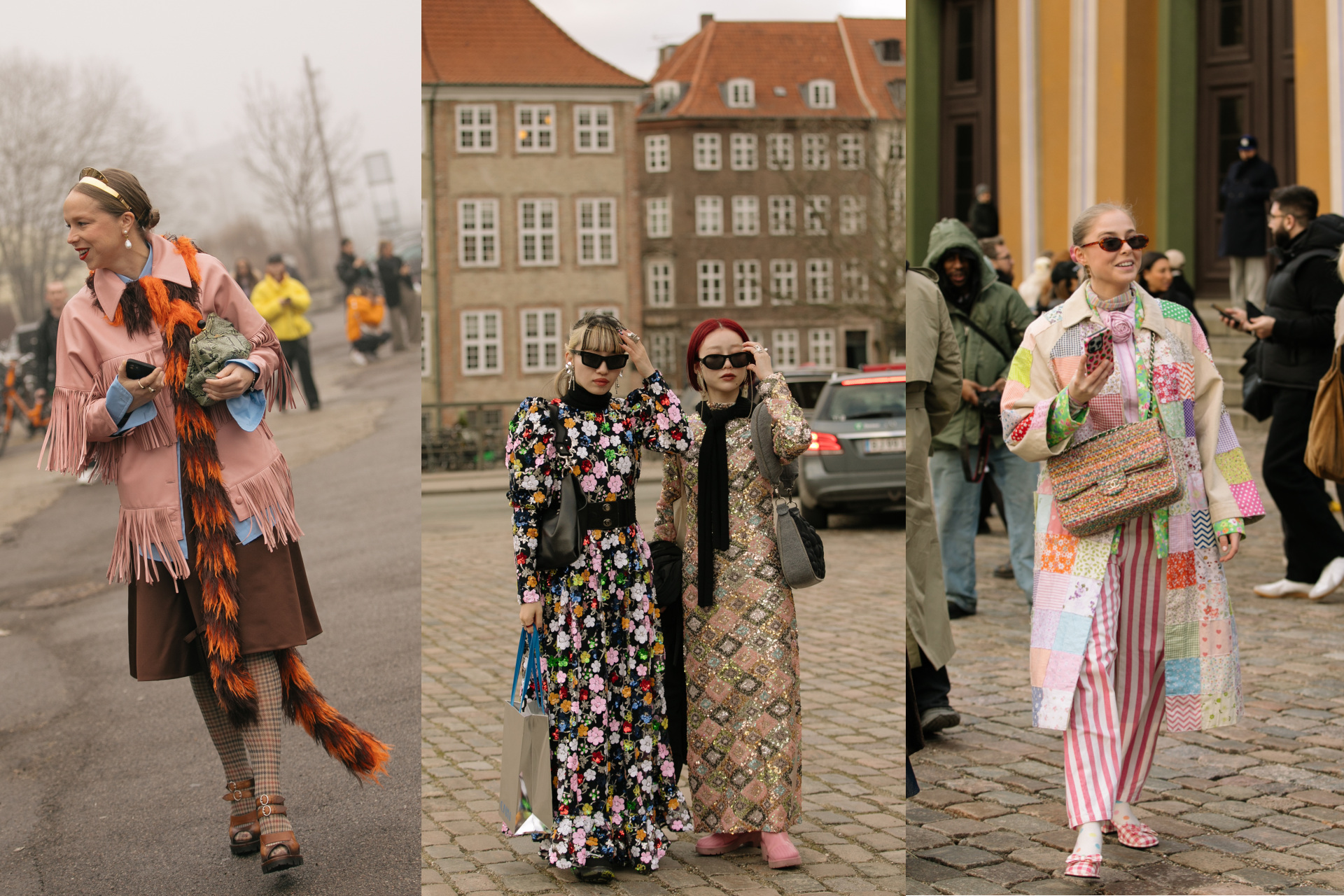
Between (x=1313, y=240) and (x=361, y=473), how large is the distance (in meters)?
5.44

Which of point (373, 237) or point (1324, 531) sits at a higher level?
point (373, 237)

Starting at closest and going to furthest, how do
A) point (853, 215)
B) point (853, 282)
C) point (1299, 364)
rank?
point (1299, 364) → point (853, 215) → point (853, 282)

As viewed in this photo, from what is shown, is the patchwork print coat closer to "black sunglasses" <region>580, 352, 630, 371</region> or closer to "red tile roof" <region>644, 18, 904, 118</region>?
"black sunglasses" <region>580, 352, 630, 371</region>

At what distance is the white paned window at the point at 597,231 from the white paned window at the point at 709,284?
650cm

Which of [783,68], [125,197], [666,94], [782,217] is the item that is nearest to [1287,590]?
[125,197]

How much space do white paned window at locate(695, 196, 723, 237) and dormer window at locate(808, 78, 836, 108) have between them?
19.8 ft

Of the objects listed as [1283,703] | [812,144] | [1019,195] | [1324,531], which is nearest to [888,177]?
[1019,195]

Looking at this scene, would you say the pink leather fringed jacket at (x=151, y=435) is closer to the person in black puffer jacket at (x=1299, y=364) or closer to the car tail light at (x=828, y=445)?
the person in black puffer jacket at (x=1299, y=364)

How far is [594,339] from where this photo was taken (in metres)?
4.74

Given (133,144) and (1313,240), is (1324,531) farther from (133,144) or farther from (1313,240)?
(133,144)

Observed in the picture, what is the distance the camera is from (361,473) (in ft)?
20.7

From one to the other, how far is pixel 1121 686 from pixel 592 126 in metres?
12.9

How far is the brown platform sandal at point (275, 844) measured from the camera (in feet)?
14.7

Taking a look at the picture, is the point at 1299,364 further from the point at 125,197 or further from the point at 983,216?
the point at 983,216
